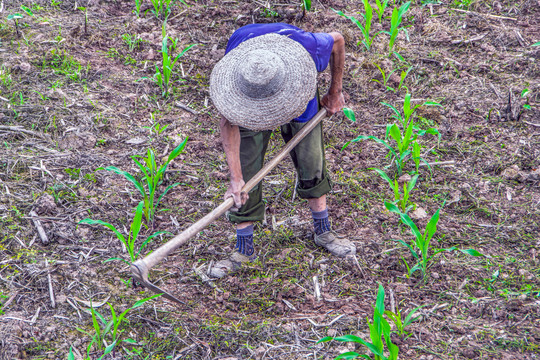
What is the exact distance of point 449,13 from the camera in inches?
196

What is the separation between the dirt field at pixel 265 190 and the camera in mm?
2771

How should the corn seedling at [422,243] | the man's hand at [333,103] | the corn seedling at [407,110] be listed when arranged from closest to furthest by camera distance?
1. the corn seedling at [422,243]
2. the man's hand at [333,103]
3. the corn seedling at [407,110]

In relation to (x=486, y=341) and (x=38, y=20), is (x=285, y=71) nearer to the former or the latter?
(x=486, y=341)

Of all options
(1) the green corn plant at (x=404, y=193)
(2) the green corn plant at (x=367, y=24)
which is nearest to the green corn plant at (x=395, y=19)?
(2) the green corn plant at (x=367, y=24)

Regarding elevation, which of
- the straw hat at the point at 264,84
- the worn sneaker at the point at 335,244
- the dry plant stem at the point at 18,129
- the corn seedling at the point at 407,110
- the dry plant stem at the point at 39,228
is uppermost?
the straw hat at the point at 264,84

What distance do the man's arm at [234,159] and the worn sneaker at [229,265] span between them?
0.55 meters

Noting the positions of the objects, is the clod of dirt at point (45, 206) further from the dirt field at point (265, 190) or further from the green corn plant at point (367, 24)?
the green corn plant at point (367, 24)

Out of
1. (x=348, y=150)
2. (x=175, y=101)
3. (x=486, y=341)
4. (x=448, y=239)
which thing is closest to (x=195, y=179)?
(x=175, y=101)

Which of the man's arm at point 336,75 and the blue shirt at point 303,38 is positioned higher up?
the blue shirt at point 303,38

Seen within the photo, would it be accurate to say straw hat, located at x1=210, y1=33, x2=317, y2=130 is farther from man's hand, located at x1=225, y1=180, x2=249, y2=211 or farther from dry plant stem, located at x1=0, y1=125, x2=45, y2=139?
dry plant stem, located at x1=0, y1=125, x2=45, y2=139

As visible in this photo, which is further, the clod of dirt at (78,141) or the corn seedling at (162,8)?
the corn seedling at (162,8)

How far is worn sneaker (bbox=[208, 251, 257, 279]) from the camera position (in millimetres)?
3148

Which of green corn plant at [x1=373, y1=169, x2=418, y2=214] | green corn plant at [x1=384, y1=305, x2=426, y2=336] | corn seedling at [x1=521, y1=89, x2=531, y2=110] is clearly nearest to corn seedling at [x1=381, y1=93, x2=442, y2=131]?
green corn plant at [x1=373, y1=169, x2=418, y2=214]

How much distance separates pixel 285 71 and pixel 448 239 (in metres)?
1.54
